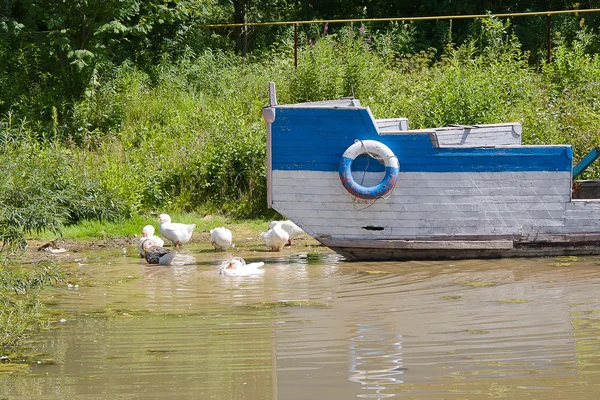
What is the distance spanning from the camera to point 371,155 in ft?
34.9

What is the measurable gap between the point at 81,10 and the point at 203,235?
522cm

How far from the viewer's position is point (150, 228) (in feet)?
38.1

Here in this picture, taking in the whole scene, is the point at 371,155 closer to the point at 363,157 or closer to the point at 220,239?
the point at 363,157

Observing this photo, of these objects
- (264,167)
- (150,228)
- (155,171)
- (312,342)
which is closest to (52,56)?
(155,171)

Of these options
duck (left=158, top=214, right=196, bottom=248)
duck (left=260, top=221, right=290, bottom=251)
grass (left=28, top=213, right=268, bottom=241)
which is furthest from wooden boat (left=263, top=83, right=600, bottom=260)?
grass (left=28, top=213, right=268, bottom=241)

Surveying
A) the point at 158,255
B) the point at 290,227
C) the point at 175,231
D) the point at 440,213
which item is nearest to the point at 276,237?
the point at 290,227

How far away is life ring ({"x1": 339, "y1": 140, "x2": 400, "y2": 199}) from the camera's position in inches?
417

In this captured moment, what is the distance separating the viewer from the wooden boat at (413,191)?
35.1 ft

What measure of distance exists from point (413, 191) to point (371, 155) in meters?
0.66

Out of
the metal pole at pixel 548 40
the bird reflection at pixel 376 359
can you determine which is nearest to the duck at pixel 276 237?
the bird reflection at pixel 376 359

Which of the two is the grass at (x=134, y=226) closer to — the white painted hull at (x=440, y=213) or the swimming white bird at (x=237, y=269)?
the white painted hull at (x=440, y=213)

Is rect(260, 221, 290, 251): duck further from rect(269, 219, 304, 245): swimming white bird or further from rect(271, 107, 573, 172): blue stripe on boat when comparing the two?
rect(271, 107, 573, 172): blue stripe on boat

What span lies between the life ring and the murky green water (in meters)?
0.87

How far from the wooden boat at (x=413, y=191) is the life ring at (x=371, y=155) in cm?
1
